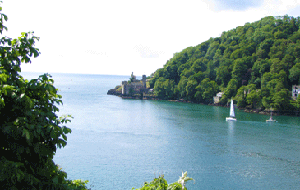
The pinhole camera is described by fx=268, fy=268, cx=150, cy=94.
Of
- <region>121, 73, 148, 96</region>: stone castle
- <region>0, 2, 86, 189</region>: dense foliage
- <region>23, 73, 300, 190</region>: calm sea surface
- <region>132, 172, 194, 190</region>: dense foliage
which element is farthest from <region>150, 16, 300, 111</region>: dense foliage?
<region>0, 2, 86, 189</region>: dense foliage

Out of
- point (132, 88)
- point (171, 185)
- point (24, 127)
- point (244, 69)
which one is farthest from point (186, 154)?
point (132, 88)

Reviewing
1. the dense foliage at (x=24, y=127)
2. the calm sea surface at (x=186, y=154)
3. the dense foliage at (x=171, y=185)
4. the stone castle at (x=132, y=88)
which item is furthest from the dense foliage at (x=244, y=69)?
the dense foliage at (x=24, y=127)

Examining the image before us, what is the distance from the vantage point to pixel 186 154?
93.1ft

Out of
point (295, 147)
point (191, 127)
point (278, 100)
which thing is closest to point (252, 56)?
point (278, 100)

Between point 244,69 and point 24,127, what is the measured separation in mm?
78104

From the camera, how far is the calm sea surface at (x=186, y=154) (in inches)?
851

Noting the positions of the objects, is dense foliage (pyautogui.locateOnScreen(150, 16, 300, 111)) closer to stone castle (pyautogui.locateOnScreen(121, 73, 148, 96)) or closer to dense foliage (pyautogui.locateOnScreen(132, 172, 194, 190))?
stone castle (pyautogui.locateOnScreen(121, 73, 148, 96))

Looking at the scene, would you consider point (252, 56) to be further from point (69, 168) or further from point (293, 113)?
point (69, 168)

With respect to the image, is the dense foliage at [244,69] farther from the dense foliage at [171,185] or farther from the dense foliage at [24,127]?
the dense foliage at [24,127]

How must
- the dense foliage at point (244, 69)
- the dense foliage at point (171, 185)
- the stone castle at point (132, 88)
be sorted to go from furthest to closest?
the stone castle at point (132, 88)
the dense foliage at point (244, 69)
the dense foliage at point (171, 185)

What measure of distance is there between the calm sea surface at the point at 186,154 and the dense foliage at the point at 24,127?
14615 millimetres

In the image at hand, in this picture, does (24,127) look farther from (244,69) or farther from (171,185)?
(244,69)

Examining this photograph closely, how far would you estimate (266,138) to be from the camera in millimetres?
36094

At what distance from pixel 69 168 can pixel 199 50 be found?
292ft
